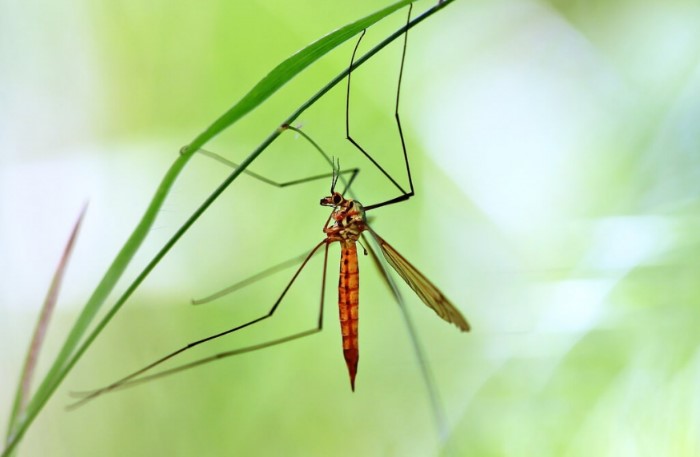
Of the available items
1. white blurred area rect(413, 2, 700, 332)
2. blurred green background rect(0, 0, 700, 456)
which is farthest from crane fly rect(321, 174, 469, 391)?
white blurred area rect(413, 2, 700, 332)

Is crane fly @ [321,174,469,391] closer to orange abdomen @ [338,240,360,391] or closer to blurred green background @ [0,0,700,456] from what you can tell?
orange abdomen @ [338,240,360,391]

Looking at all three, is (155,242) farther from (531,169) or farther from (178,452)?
(531,169)

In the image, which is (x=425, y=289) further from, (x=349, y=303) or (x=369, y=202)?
(x=369, y=202)

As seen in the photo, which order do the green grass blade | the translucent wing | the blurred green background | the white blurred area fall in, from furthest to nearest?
the white blurred area, the blurred green background, the translucent wing, the green grass blade

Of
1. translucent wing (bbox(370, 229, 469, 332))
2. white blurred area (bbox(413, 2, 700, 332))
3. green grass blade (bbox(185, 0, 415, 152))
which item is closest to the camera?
green grass blade (bbox(185, 0, 415, 152))

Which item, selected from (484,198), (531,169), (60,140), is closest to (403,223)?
(484,198)

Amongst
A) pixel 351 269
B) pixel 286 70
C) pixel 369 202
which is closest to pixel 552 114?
pixel 369 202

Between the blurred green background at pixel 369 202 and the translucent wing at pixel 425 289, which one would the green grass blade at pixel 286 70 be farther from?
the blurred green background at pixel 369 202
